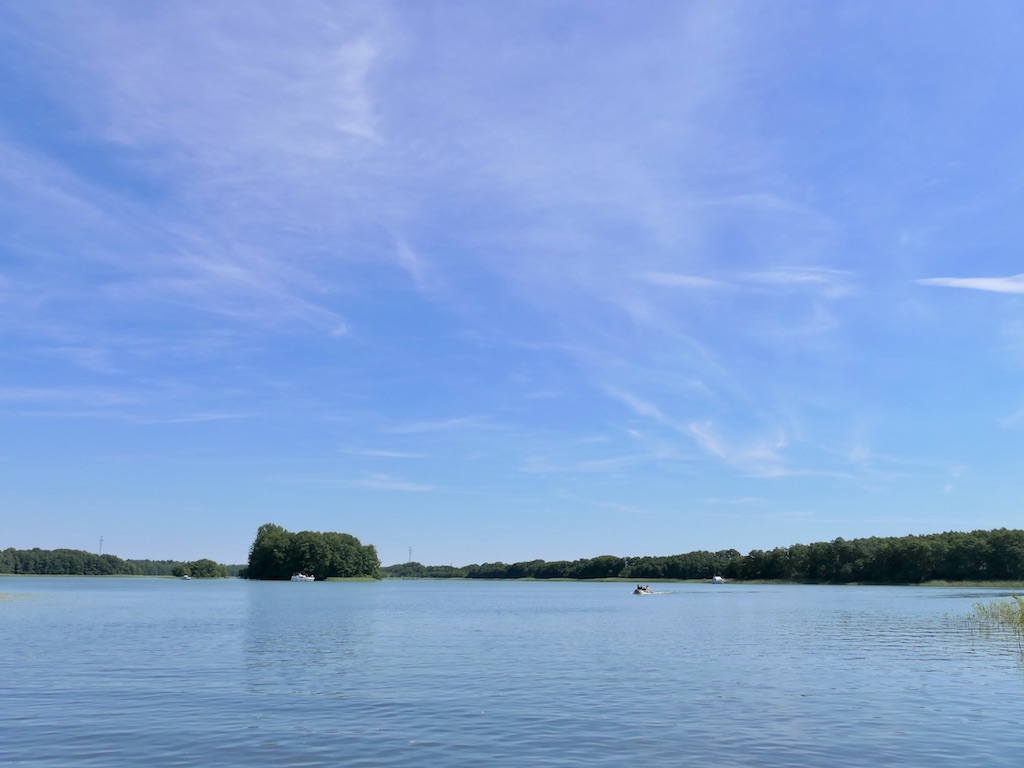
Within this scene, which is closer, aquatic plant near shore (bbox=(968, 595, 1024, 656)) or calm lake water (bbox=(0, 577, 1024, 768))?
calm lake water (bbox=(0, 577, 1024, 768))

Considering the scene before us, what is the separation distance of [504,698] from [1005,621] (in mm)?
44637

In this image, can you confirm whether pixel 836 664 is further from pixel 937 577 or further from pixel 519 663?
pixel 937 577

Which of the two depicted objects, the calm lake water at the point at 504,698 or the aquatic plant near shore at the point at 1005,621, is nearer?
the calm lake water at the point at 504,698

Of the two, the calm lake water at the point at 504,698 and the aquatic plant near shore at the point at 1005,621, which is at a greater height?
the aquatic plant near shore at the point at 1005,621

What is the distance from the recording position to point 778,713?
26438mm

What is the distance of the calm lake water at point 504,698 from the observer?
21.1 meters

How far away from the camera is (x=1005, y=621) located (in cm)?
5766

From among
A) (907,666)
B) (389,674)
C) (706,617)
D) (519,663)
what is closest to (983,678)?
(907,666)

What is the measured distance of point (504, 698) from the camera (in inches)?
1159

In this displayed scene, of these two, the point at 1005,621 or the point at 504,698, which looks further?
the point at 1005,621

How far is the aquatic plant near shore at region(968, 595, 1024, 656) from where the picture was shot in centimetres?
4497

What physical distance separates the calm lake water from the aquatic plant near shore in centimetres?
175

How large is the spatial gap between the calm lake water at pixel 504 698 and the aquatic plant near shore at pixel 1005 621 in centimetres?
175

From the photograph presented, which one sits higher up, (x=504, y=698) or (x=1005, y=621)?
(x=1005, y=621)
